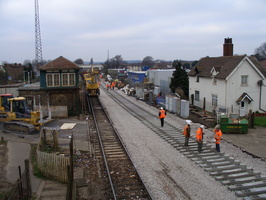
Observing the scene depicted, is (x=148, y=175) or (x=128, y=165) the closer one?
(x=148, y=175)

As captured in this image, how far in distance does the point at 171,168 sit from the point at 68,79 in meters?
18.1

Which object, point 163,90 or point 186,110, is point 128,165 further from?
point 163,90

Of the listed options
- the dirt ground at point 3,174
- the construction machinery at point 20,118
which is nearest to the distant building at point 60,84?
the construction machinery at point 20,118

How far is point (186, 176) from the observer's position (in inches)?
456

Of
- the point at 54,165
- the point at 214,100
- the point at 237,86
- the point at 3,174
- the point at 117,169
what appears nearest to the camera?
the point at 54,165

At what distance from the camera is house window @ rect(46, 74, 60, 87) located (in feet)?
90.2

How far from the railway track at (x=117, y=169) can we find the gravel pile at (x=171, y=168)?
336mm

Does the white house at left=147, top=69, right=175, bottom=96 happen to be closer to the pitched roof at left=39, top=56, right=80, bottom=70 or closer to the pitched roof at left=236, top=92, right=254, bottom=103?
the pitched roof at left=236, top=92, right=254, bottom=103

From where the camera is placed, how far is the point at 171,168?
12.5 m

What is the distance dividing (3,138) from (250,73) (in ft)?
76.9

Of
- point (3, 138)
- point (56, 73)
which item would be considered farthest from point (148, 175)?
point (56, 73)

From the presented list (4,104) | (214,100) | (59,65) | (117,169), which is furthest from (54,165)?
(214,100)

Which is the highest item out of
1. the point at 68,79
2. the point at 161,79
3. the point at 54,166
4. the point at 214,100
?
the point at 68,79

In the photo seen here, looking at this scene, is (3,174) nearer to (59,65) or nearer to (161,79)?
(59,65)
